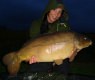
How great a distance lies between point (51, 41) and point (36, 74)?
1.15 metres

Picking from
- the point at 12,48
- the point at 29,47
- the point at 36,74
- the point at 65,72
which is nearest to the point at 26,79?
the point at 36,74

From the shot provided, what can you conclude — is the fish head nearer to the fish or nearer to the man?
the fish

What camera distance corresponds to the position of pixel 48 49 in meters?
5.02

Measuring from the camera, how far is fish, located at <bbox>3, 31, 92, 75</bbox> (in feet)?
16.4

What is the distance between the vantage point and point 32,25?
5.89m

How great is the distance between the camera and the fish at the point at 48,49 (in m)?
5.01

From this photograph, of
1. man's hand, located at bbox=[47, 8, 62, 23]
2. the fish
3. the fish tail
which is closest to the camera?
the fish

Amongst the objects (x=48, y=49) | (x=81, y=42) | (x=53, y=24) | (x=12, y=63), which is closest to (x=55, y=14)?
(x=53, y=24)

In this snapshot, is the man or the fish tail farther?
the man

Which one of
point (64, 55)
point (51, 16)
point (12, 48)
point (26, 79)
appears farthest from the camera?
point (12, 48)

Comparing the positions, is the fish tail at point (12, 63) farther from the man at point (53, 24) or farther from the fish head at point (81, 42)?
the fish head at point (81, 42)

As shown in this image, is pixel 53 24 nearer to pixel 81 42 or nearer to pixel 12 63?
pixel 81 42

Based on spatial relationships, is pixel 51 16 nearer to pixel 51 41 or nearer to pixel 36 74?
pixel 51 41

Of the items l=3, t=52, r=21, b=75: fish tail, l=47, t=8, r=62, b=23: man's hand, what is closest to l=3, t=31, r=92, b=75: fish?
l=3, t=52, r=21, b=75: fish tail
